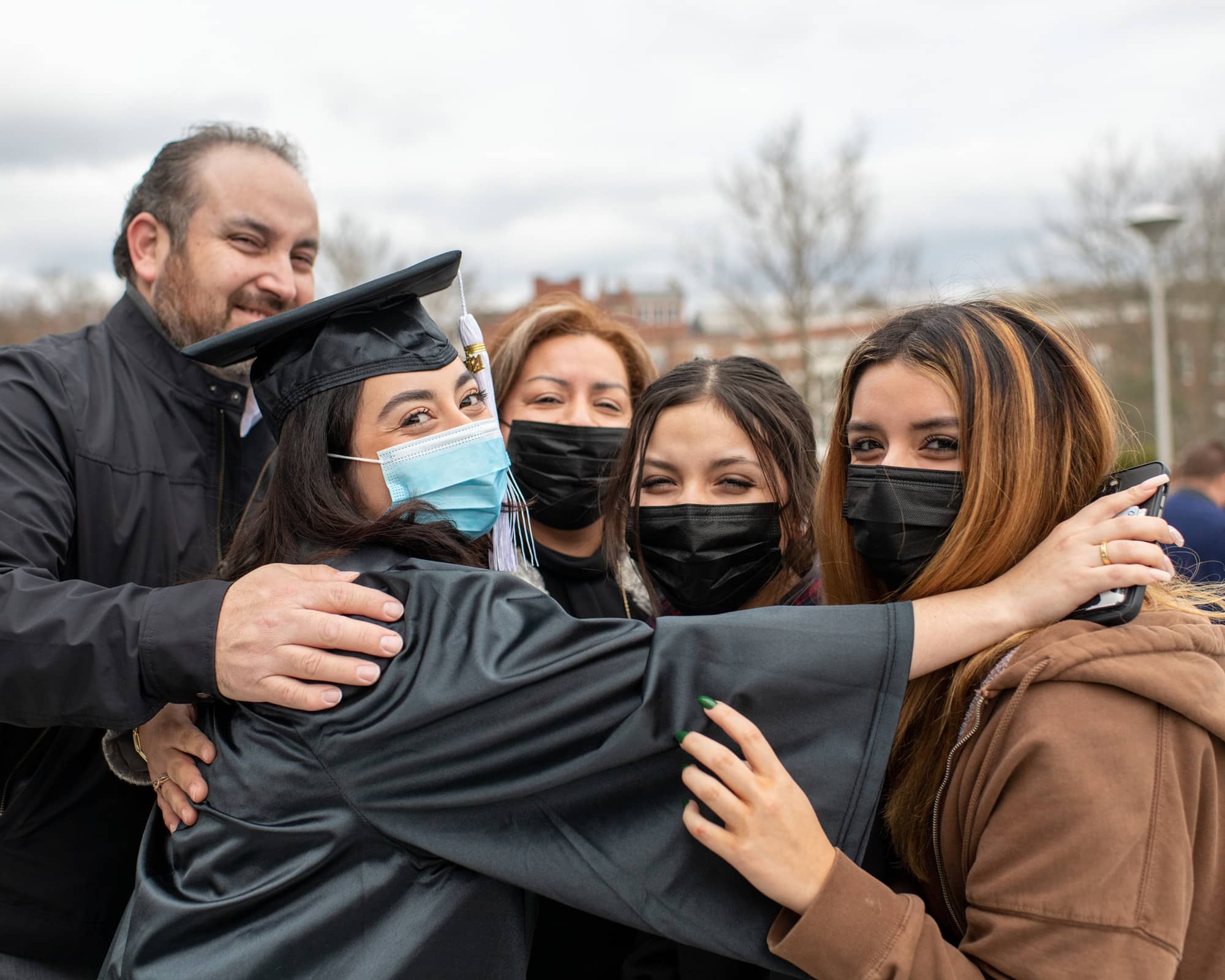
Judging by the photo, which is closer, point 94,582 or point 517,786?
point 517,786

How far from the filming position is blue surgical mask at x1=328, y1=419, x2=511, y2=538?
2283mm

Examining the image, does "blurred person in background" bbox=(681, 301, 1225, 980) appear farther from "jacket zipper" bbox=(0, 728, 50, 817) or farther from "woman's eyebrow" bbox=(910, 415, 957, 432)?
"jacket zipper" bbox=(0, 728, 50, 817)

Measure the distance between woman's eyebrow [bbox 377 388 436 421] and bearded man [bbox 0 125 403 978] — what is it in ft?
1.51

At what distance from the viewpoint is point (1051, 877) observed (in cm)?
158

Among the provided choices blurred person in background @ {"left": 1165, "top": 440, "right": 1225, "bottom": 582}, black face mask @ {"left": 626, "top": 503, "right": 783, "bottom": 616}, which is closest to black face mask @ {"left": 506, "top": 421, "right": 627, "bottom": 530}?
black face mask @ {"left": 626, "top": 503, "right": 783, "bottom": 616}

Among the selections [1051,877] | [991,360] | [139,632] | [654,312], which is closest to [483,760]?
[139,632]

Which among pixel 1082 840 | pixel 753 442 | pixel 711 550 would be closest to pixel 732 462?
pixel 753 442

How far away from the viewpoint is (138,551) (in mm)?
2746

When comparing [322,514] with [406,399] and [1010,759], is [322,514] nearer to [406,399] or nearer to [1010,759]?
[406,399]

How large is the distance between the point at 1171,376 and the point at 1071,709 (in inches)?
1058

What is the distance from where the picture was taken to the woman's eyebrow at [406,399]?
2.28 m

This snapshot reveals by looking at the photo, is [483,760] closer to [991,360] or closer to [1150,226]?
[991,360]

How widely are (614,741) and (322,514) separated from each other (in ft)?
2.77

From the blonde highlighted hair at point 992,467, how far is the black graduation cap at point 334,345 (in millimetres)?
1102
